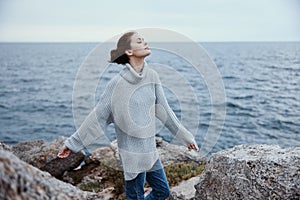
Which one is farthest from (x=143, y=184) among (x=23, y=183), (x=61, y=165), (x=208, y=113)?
(x=208, y=113)

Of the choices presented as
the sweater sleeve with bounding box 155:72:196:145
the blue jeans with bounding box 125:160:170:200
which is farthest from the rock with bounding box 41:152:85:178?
the sweater sleeve with bounding box 155:72:196:145

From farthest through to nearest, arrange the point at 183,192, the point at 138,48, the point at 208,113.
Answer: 1. the point at 208,113
2. the point at 183,192
3. the point at 138,48

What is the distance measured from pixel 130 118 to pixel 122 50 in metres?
0.88

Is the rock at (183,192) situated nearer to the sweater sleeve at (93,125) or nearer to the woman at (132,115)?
the woman at (132,115)

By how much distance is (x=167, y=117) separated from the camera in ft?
16.1

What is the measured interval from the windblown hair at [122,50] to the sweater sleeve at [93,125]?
1.49ft

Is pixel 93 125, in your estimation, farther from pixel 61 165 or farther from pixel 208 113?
pixel 208 113

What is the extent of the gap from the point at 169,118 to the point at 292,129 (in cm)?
2080

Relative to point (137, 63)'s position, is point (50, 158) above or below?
below

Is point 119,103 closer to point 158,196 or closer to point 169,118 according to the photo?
point 169,118

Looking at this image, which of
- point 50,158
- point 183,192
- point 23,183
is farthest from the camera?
point 50,158

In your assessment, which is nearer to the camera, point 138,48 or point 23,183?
point 23,183

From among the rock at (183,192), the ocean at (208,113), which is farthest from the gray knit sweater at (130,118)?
the ocean at (208,113)

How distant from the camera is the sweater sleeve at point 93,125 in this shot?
452 cm
